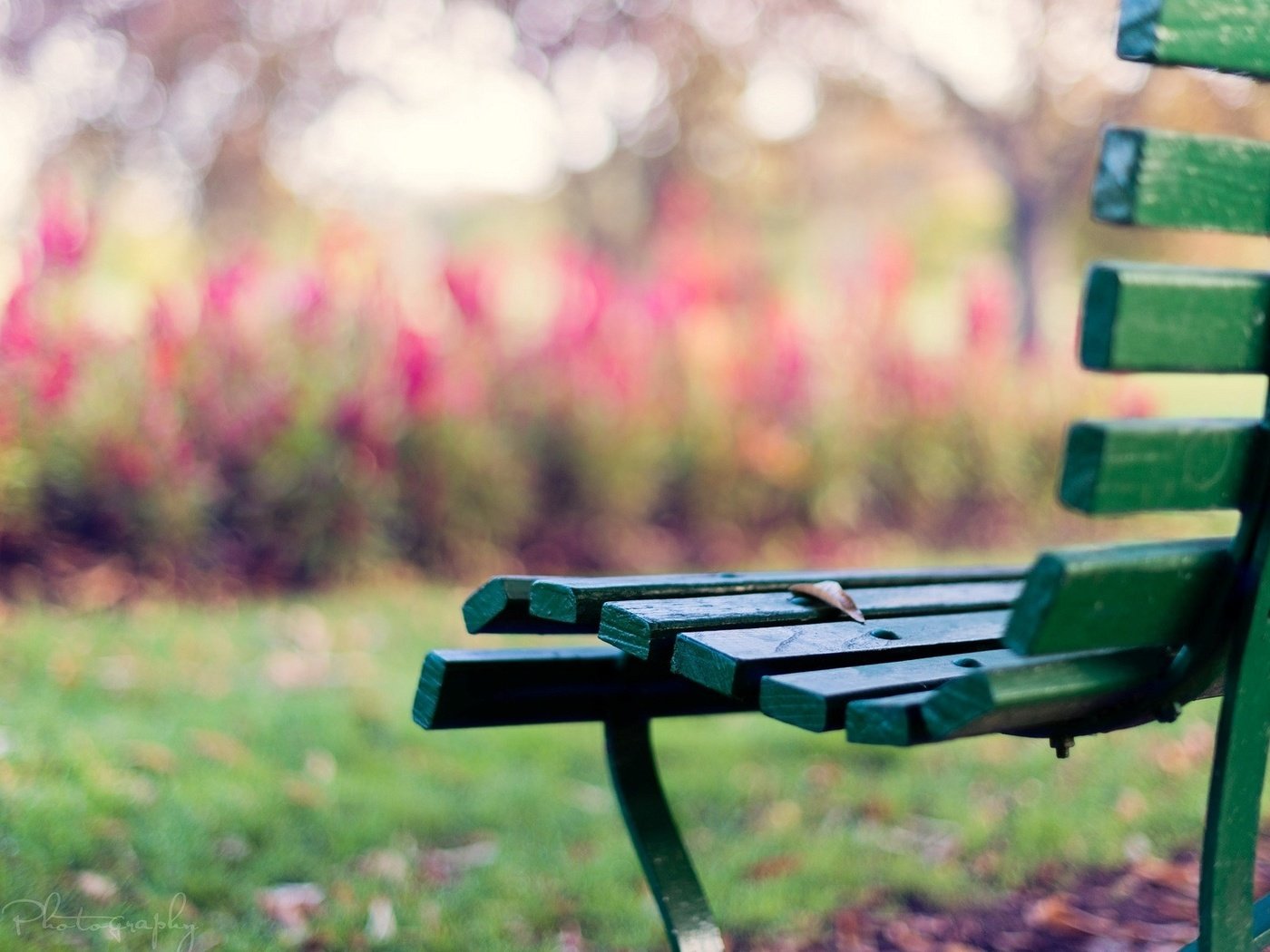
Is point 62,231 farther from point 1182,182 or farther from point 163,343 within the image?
point 1182,182

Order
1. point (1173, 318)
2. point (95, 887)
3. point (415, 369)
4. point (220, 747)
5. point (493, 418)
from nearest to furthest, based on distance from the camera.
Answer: point (1173, 318) → point (95, 887) → point (220, 747) → point (415, 369) → point (493, 418)

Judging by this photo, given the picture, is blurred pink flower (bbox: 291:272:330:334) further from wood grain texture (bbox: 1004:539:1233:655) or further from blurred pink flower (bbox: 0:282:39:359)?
wood grain texture (bbox: 1004:539:1233:655)

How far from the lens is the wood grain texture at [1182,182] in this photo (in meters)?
1.13

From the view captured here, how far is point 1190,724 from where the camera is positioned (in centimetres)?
338

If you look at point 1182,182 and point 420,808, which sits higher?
point 1182,182

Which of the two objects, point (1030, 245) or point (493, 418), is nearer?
point (493, 418)

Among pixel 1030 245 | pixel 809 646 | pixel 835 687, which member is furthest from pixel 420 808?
pixel 1030 245

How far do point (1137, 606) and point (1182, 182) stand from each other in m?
0.38

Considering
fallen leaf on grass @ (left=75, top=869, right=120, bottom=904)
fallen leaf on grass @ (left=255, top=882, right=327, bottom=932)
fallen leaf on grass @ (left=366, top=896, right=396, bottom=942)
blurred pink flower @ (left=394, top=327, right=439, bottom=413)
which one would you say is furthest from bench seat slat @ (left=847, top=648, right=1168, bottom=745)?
blurred pink flower @ (left=394, top=327, right=439, bottom=413)

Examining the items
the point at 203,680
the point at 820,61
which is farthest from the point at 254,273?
the point at 820,61

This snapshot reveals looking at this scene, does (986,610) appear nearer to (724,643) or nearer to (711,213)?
(724,643)

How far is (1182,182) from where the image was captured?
116cm

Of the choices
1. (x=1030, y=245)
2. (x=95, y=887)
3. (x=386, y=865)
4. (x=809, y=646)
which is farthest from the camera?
(x=1030, y=245)

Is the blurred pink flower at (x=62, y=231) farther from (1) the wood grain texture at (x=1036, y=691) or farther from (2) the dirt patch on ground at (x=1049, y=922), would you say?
(1) the wood grain texture at (x=1036, y=691)
